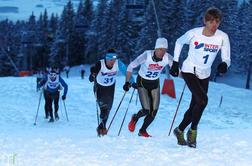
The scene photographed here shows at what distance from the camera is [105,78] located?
380 inches

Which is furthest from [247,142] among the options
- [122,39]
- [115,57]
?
[122,39]

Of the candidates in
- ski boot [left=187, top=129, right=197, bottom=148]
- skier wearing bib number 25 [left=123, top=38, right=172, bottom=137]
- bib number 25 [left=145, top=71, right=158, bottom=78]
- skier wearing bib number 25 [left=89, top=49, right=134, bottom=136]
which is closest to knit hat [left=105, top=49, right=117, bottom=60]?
skier wearing bib number 25 [left=89, top=49, right=134, bottom=136]

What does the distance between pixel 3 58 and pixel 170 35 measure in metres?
42.3

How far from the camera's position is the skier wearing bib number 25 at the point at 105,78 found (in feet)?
31.1

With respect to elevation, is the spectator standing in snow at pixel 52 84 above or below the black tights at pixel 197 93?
below

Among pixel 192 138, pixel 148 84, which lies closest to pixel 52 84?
pixel 148 84

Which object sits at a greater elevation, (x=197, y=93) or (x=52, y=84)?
(x=197, y=93)

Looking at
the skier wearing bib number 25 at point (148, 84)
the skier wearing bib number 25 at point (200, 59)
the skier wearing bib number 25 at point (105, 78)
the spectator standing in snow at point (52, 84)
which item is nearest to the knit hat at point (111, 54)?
the skier wearing bib number 25 at point (105, 78)

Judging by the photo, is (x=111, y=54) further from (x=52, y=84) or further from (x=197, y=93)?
(x=52, y=84)

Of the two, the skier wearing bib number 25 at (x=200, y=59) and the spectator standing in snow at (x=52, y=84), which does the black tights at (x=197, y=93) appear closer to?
the skier wearing bib number 25 at (x=200, y=59)

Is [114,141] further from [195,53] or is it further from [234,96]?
[234,96]

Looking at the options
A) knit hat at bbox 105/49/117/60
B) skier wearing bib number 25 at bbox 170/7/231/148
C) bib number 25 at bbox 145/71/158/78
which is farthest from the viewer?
knit hat at bbox 105/49/117/60

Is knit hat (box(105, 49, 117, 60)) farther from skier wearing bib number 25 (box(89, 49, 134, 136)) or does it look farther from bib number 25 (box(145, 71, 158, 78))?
bib number 25 (box(145, 71, 158, 78))

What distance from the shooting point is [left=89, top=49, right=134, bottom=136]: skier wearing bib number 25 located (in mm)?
9469
